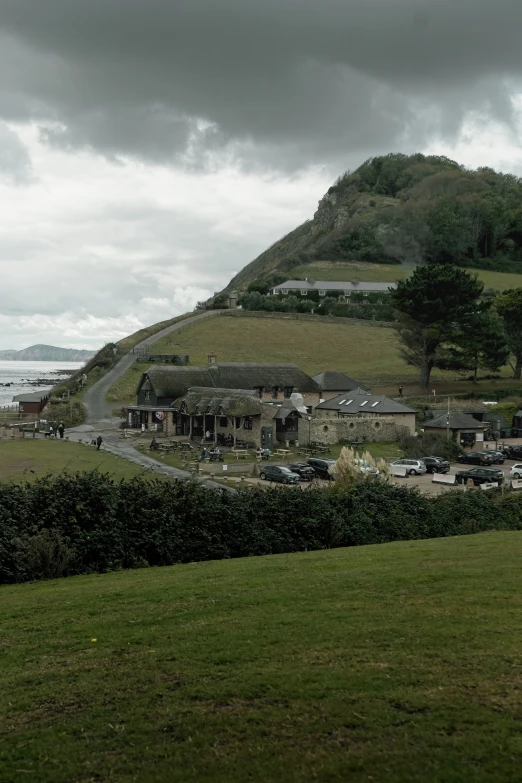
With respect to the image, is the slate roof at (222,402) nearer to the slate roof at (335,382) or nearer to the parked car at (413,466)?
the parked car at (413,466)

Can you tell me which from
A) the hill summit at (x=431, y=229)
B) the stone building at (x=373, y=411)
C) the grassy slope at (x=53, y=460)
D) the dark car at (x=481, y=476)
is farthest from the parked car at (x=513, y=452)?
the hill summit at (x=431, y=229)

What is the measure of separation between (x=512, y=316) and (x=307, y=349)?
24411 mm

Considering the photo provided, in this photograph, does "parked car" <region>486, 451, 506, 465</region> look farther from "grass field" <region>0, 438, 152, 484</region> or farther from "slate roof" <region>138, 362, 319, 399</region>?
"slate roof" <region>138, 362, 319, 399</region>

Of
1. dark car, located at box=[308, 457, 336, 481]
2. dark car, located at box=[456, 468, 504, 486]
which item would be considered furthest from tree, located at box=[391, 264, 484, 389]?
dark car, located at box=[308, 457, 336, 481]

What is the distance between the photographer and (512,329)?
228 feet

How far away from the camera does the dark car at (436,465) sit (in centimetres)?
3878

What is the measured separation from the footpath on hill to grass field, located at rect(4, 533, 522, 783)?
1851 cm

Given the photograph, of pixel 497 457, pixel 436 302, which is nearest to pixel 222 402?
pixel 497 457

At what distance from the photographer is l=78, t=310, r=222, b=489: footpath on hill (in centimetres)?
3731

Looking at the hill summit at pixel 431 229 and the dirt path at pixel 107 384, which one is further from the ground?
the hill summit at pixel 431 229

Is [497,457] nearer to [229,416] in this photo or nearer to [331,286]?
[229,416]

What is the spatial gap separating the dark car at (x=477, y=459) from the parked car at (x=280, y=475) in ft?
42.2

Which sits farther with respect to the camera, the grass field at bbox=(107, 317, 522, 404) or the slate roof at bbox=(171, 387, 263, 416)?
the grass field at bbox=(107, 317, 522, 404)

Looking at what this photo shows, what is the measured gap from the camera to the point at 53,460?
36719 millimetres
